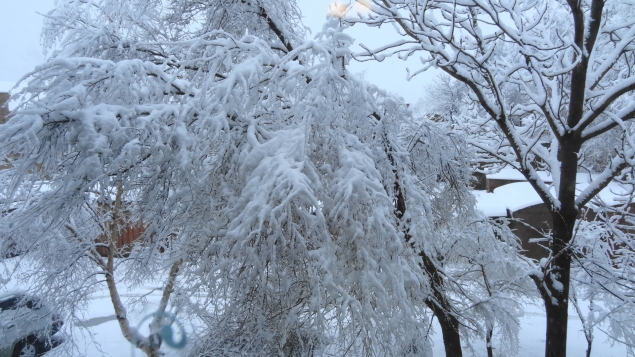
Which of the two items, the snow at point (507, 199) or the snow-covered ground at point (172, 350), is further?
the snow at point (507, 199)

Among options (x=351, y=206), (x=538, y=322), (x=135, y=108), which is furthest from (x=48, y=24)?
(x=538, y=322)

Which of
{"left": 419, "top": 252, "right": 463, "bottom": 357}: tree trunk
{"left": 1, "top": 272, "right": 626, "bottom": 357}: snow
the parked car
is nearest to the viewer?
{"left": 419, "top": 252, "right": 463, "bottom": 357}: tree trunk

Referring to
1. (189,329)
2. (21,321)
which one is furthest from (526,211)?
(21,321)

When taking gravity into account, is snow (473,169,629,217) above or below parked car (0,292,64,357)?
above

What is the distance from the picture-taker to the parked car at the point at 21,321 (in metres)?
5.76

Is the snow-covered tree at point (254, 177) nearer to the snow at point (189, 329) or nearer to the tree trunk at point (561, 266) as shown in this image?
the tree trunk at point (561, 266)

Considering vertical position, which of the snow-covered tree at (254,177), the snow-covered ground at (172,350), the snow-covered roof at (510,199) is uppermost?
the snow-covered roof at (510,199)

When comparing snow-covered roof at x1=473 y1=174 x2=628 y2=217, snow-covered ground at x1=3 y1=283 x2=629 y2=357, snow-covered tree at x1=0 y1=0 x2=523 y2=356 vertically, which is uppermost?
snow-covered roof at x1=473 y1=174 x2=628 y2=217

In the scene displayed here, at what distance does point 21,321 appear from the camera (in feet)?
19.6

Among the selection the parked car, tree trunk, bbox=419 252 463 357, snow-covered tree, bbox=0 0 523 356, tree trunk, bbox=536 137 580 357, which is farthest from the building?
the parked car

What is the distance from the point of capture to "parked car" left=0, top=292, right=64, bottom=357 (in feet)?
18.9

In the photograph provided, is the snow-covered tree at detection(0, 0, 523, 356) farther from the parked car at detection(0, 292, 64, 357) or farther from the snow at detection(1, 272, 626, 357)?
the snow at detection(1, 272, 626, 357)

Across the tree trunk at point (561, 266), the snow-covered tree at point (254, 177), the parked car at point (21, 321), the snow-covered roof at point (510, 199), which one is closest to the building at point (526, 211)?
the snow-covered roof at point (510, 199)

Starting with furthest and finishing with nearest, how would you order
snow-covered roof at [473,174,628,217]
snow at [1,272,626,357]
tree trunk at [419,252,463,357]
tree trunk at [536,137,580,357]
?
snow-covered roof at [473,174,628,217]
snow at [1,272,626,357]
tree trunk at [536,137,580,357]
tree trunk at [419,252,463,357]
